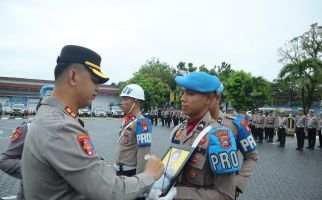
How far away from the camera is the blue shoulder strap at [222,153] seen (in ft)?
6.92

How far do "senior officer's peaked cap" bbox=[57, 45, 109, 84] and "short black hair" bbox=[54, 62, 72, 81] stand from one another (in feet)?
0.06

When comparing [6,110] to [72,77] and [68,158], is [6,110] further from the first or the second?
[68,158]

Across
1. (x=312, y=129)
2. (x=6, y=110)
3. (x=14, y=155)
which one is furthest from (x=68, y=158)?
(x=6, y=110)

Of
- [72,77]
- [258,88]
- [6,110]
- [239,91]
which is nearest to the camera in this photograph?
[72,77]

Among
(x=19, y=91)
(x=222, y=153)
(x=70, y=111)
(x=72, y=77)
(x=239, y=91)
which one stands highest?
(x=239, y=91)

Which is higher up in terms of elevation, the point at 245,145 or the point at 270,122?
the point at 245,145

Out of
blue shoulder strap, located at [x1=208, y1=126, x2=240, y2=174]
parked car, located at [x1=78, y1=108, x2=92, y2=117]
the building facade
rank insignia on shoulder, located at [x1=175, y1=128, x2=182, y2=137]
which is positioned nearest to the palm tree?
parked car, located at [x1=78, y1=108, x2=92, y2=117]

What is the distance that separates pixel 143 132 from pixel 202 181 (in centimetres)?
208

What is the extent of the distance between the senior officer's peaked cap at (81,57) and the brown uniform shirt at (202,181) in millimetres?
A: 888

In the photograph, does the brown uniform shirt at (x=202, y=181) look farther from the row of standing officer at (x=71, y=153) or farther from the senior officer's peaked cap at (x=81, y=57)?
the senior officer's peaked cap at (x=81, y=57)

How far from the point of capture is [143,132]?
4.20m

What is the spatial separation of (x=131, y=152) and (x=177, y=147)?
2104 millimetres

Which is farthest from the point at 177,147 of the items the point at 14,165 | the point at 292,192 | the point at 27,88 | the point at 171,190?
the point at 27,88

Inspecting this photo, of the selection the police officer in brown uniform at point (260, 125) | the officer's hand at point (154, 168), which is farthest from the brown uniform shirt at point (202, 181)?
the police officer in brown uniform at point (260, 125)
